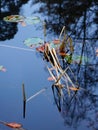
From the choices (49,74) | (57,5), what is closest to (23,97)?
(49,74)

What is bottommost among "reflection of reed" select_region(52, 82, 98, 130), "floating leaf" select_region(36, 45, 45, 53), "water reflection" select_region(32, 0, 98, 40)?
"reflection of reed" select_region(52, 82, 98, 130)

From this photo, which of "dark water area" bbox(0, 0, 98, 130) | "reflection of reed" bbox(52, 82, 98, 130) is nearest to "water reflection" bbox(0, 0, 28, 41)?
"dark water area" bbox(0, 0, 98, 130)

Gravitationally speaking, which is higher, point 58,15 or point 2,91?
point 58,15

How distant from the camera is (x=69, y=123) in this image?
283cm

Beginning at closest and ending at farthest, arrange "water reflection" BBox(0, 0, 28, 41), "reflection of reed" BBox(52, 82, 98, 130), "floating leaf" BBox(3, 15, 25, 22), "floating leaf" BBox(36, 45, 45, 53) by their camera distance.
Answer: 1. "reflection of reed" BBox(52, 82, 98, 130)
2. "floating leaf" BBox(36, 45, 45, 53)
3. "water reflection" BBox(0, 0, 28, 41)
4. "floating leaf" BBox(3, 15, 25, 22)

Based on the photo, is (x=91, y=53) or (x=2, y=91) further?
(x=91, y=53)

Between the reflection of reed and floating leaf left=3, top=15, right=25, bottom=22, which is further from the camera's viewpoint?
floating leaf left=3, top=15, right=25, bottom=22

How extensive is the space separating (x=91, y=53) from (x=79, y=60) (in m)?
0.23

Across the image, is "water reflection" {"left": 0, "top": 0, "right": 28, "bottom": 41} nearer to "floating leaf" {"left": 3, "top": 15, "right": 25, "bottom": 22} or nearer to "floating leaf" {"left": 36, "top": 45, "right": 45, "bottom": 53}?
"floating leaf" {"left": 3, "top": 15, "right": 25, "bottom": 22}

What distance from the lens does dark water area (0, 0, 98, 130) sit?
290 centimetres

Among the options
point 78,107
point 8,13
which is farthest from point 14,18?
point 78,107

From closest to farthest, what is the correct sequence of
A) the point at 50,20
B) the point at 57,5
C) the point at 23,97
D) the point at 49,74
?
the point at 23,97 < the point at 49,74 < the point at 50,20 < the point at 57,5

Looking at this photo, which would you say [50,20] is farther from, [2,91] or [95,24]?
[2,91]

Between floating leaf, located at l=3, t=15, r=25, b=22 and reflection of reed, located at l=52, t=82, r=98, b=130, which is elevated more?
floating leaf, located at l=3, t=15, r=25, b=22
